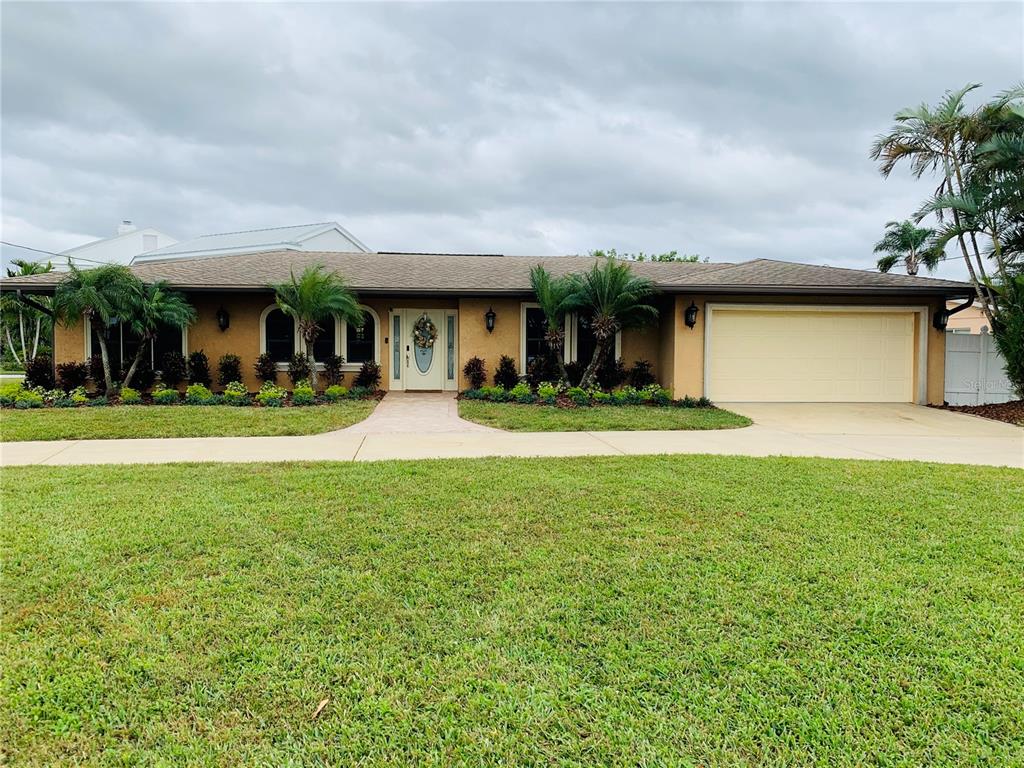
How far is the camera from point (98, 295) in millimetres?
10562

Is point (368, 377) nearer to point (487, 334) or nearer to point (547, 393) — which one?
point (487, 334)

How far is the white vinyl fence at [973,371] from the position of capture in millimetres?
12344

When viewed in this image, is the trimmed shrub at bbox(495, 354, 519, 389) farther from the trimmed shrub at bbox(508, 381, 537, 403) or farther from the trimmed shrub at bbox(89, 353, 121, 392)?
the trimmed shrub at bbox(89, 353, 121, 392)

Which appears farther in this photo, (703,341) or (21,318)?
(21,318)

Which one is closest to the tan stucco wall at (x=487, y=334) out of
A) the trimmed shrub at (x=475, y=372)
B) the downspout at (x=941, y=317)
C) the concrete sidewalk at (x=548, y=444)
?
the trimmed shrub at (x=475, y=372)

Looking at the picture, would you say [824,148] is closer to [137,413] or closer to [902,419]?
[902,419]

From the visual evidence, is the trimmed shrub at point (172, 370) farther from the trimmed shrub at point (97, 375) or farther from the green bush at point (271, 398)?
the green bush at point (271, 398)

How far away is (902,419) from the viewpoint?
10422mm

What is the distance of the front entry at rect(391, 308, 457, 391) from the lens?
1362 centimetres

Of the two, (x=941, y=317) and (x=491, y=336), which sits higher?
(x=941, y=317)

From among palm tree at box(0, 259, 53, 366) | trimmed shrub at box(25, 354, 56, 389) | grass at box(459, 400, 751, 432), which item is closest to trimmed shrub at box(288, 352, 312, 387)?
grass at box(459, 400, 751, 432)

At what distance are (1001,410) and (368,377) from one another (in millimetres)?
13017

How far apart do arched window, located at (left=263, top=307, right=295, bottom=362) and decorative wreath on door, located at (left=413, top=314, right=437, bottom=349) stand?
285 cm

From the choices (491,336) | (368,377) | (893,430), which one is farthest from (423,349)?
(893,430)
